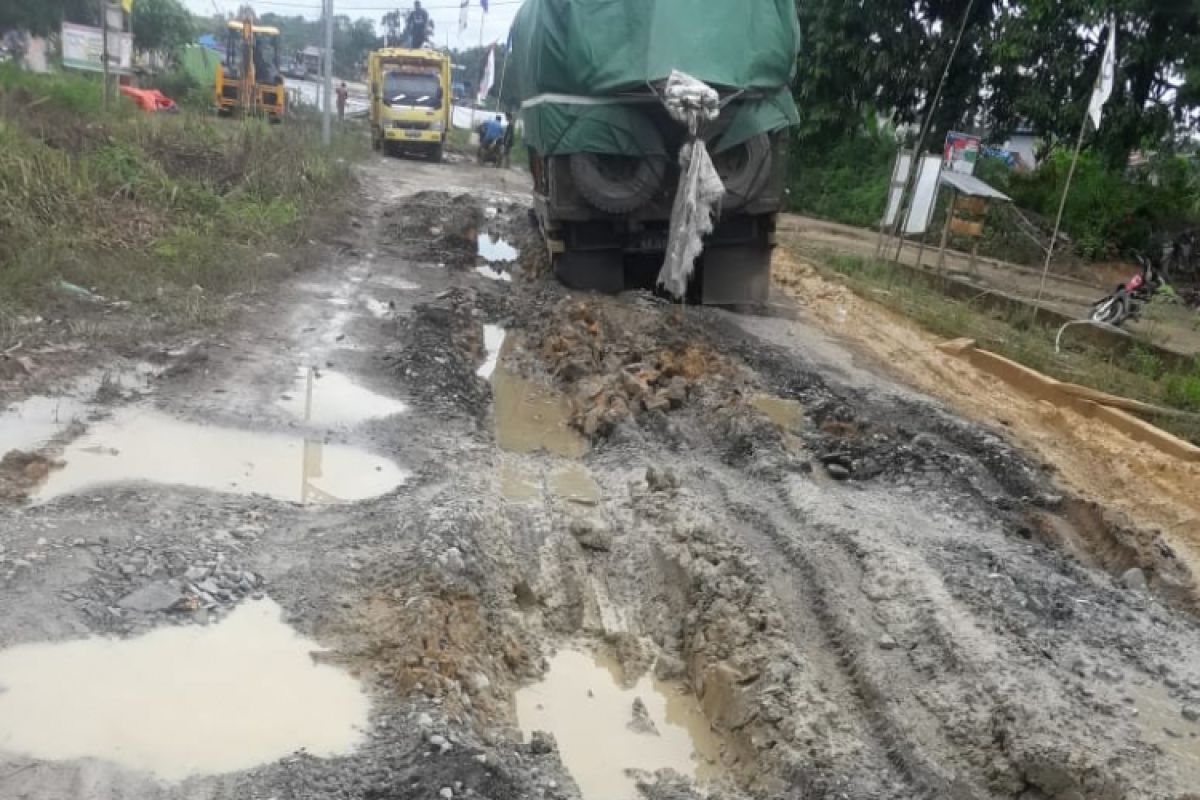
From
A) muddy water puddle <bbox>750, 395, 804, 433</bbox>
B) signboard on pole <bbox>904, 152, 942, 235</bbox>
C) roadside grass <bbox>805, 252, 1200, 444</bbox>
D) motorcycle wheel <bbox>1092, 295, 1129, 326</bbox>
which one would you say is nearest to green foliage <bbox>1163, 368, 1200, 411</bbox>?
roadside grass <bbox>805, 252, 1200, 444</bbox>

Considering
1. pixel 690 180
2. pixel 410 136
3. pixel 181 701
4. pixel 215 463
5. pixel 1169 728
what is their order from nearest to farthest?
pixel 181 701, pixel 1169 728, pixel 215 463, pixel 690 180, pixel 410 136

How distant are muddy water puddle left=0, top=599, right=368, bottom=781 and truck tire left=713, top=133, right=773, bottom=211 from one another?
20.8 ft

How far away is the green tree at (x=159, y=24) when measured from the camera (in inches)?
1400

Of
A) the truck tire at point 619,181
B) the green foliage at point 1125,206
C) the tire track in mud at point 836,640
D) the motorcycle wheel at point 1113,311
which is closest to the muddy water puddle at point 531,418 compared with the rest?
the tire track in mud at point 836,640

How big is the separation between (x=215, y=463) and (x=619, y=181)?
4903mm

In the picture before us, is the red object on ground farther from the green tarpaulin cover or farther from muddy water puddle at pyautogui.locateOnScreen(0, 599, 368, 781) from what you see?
muddy water puddle at pyautogui.locateOnScreen(0, 599, 368, 781)

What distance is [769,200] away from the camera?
923cm

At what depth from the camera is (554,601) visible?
4.50 m

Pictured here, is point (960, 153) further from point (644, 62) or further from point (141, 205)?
point (141, 205)

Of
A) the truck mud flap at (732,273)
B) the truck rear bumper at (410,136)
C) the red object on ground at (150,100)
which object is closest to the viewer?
the truck mud flap at (732,273)

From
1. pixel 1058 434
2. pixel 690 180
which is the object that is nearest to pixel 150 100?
pixel 690 180

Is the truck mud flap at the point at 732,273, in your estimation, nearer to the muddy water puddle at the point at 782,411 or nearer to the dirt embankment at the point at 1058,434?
the dirt embankment at the point at 1058,434

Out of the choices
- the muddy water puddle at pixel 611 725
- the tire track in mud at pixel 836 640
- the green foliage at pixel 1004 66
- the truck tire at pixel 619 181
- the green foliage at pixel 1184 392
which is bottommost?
the muddy water puddle at pixel 611 725

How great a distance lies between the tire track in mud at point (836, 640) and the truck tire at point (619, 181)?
164 inches
